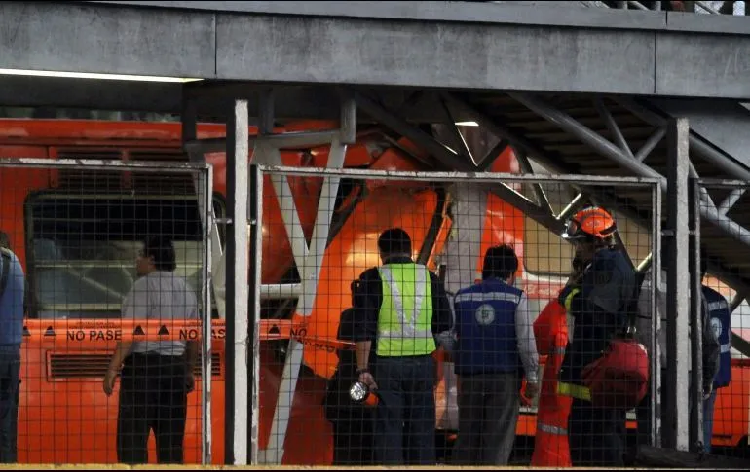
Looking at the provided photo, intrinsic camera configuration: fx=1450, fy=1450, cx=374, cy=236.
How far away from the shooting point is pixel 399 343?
9.59 meters

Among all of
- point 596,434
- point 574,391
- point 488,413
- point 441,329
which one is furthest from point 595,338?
point 488,413

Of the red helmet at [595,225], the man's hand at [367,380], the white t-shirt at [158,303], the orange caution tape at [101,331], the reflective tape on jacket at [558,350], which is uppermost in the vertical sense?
the red helmet at [595,225]

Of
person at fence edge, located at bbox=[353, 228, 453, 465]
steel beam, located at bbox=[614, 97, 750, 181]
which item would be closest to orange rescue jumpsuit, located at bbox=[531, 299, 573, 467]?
person at fence edge, located at bbox=[353, 228, 453, 465]

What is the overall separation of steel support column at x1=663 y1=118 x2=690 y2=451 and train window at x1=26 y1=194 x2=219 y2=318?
3973 mm

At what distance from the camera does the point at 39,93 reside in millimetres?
10359

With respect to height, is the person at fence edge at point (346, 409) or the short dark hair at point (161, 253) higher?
the short dark hair at point (161, 253)

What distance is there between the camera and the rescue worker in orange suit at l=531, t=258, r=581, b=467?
1002cm

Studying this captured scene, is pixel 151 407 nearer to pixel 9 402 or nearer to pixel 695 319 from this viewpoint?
pixel 9 402

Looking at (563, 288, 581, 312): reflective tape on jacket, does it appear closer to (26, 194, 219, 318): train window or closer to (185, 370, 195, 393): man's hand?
(185, 370, 195, 393): man's hand

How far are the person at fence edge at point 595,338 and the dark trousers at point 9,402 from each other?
366 centimetres

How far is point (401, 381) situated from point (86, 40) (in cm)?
311

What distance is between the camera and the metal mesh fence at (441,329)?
30.8ft

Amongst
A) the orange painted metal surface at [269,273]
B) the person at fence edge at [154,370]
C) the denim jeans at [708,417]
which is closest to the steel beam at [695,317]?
the denim jeans at [708,417]

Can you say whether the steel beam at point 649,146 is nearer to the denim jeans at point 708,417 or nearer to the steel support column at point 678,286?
the steel support column at point 678,286
